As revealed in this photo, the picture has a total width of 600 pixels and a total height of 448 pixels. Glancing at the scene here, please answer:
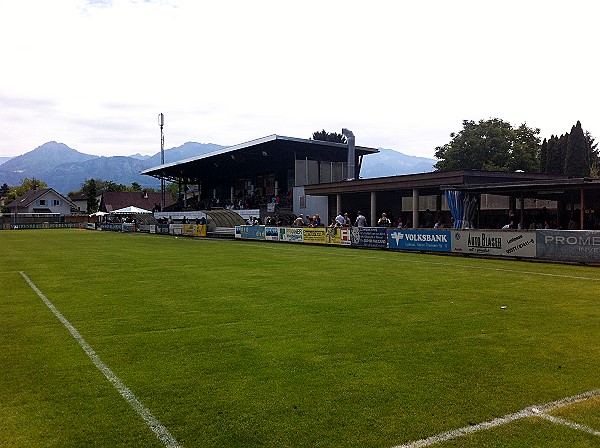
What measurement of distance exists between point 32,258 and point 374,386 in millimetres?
21302

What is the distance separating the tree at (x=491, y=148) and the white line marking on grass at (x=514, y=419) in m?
61.5

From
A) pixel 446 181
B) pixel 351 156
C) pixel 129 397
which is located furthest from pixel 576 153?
pixel 129 397

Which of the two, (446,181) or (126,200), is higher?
(126,200)

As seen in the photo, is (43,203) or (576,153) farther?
(43,203)

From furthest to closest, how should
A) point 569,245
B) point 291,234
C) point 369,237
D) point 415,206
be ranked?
1. point 415,206
2. point 291,234
3. point 369,237
4. point 569,245

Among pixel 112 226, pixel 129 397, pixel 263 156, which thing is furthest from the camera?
pixel 112 226

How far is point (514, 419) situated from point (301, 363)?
256cm

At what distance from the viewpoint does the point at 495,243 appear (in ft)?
71.2

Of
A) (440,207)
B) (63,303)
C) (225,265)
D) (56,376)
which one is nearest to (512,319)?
(56,376)

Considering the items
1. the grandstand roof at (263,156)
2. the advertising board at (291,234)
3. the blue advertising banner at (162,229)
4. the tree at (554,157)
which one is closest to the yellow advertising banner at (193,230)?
the blue advertising banner at (162,229)

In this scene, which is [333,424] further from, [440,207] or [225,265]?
[440,207]

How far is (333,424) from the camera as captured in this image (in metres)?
4.76

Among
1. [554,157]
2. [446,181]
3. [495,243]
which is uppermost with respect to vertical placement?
[554,157]

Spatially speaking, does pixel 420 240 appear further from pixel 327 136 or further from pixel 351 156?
pixel 327 136
